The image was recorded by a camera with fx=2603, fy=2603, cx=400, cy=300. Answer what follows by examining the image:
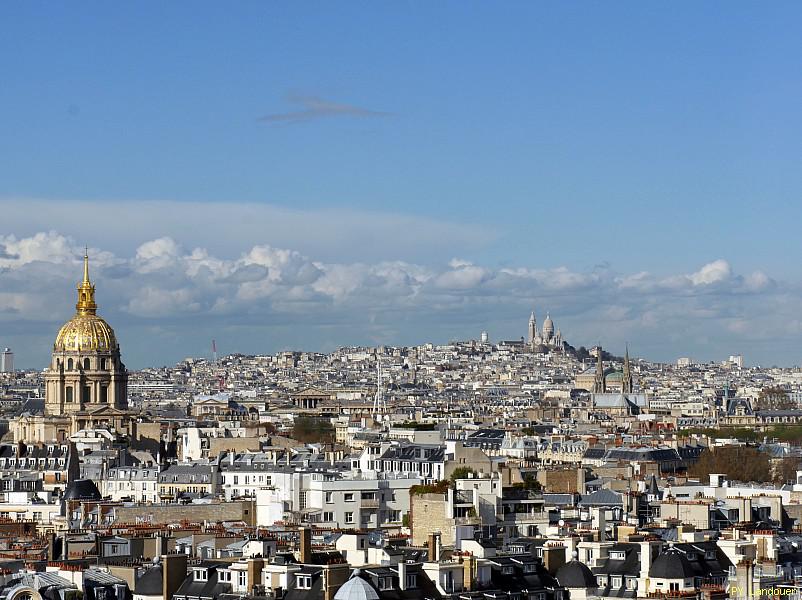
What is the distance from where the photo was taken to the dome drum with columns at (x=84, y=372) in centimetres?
13388

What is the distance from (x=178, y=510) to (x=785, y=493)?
47.5 ft

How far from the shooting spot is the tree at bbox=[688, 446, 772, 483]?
86.3 metres

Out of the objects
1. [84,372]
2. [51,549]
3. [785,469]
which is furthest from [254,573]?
[84,372]

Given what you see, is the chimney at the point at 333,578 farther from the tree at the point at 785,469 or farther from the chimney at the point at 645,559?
the tree at the point at 785,469

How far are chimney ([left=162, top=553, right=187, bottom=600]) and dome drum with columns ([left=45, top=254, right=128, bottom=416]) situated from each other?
3837 inches

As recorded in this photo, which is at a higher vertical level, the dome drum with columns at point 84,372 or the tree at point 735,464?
the dome drum with columns at point 84,372

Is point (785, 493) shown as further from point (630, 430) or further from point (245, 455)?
point (630, 430)

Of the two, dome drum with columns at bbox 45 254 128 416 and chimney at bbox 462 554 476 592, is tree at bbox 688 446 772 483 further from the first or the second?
chimney at bbox 462 554 476 592

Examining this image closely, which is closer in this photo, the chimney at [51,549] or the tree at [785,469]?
the chimney at [51,549]

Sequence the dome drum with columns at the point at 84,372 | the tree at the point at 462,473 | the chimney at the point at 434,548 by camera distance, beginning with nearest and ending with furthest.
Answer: the chimney at the point at 434,548
the tree at the point at 462,473
the dome drum with columns at the point at 84,372

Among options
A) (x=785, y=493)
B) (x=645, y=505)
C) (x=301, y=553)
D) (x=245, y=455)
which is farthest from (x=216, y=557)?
→ (x=245, y=455)

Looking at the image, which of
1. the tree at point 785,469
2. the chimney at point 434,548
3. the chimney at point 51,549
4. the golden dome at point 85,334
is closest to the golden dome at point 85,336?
the golden dome at point 85,334

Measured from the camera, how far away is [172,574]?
117 ft

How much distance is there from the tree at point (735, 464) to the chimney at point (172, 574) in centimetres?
4875
